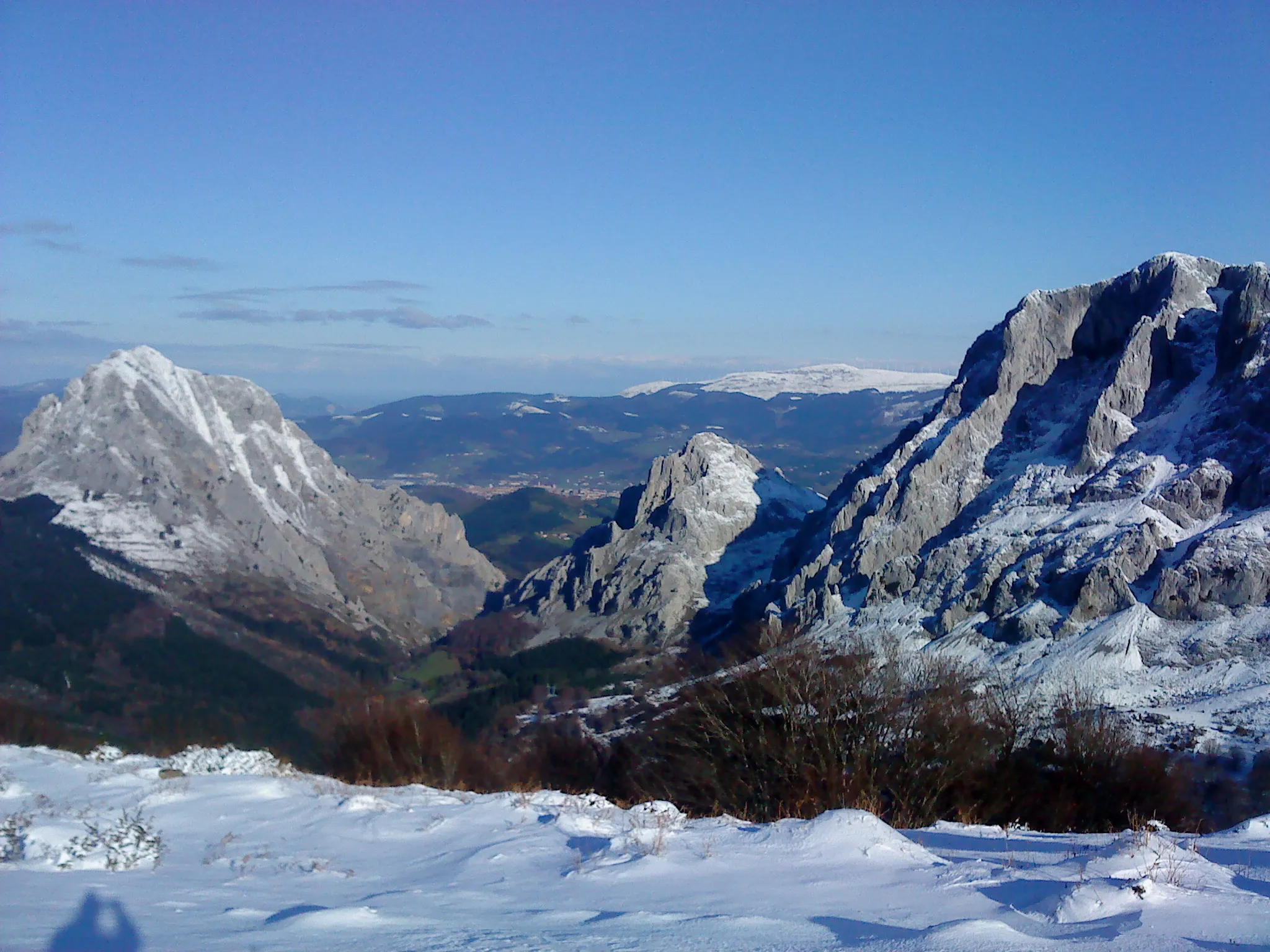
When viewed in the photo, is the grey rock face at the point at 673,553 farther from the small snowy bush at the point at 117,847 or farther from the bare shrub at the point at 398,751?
the small snowy bush at the point at 117,847

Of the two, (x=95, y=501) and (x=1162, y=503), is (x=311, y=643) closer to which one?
(x=95, y=501)

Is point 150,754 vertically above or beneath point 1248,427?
beneath

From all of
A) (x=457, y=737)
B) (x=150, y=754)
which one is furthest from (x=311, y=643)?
(x=150, y=754)

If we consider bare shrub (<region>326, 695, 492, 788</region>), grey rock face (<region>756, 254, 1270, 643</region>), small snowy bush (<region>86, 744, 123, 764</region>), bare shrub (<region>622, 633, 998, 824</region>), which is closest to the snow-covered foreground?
small snowy bush (<region>86, 744, 123, 764</region>)

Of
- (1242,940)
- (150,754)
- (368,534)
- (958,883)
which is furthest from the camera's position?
(368,534)

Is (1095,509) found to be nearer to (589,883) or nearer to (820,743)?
(820,743)

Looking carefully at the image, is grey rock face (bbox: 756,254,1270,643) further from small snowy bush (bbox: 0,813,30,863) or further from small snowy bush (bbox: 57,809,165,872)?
small snowy bush (bbox: 0,813,30,863)
